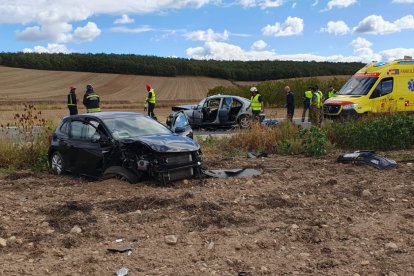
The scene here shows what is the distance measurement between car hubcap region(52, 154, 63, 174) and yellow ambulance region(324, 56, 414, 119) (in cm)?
1041

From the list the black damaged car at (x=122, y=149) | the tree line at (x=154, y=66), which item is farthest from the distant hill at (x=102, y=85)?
the black damaged car at (x=122, y=149)

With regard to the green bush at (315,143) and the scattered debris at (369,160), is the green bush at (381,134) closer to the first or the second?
the green bush at (315,143)

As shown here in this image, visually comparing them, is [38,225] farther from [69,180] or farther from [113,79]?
[113,79]

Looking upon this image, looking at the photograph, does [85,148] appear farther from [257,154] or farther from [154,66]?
[154,66]

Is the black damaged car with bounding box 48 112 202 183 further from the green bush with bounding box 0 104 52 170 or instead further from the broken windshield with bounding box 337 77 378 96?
the broken windshield with bounding box 337 77 378 96

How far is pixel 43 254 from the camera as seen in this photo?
197 inches

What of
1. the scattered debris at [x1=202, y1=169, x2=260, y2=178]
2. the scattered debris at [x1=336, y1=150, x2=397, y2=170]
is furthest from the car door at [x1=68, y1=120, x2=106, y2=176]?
the scattered debris at [x1=336, y1=150, x2=397, y2=170]

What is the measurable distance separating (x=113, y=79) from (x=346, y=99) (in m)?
53.9

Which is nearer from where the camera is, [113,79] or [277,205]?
[277,205]

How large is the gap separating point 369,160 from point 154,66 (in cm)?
6743

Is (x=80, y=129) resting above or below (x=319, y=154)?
above

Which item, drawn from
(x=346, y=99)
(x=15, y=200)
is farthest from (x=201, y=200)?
(x=346, y=99)

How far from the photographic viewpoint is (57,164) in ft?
32.5

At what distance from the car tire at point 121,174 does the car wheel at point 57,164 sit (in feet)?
5.28
